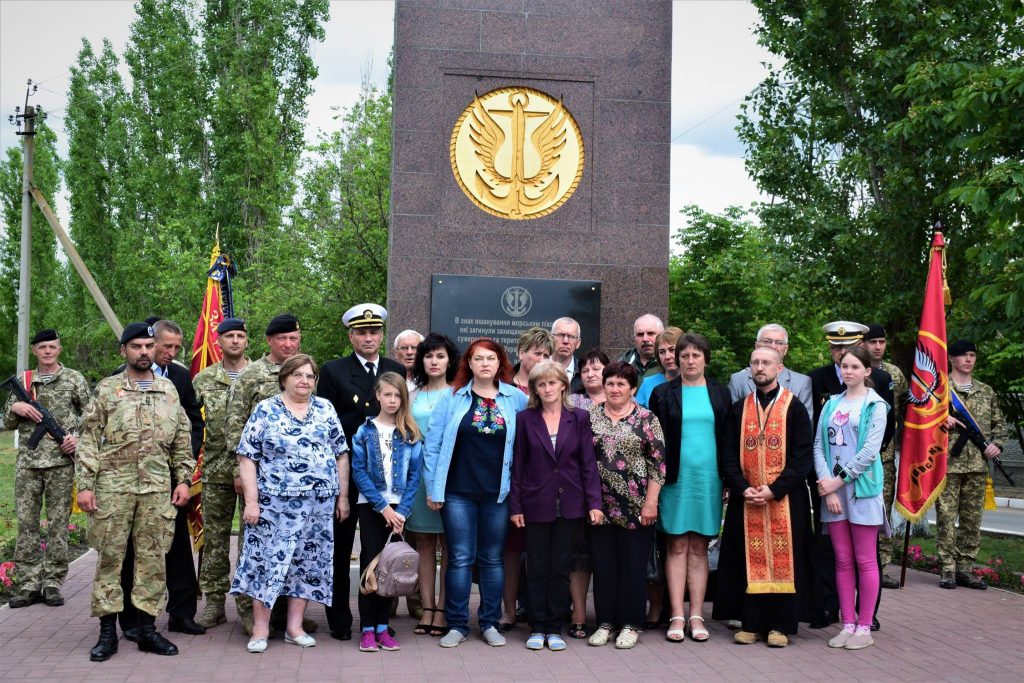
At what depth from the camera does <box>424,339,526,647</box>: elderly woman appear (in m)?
6.16

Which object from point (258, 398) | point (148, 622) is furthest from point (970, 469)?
point (148, 622)

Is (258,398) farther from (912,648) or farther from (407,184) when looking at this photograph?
(912,648)

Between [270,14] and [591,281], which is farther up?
[270,14]

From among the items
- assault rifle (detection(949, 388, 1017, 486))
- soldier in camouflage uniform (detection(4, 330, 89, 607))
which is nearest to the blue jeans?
soldier in camouflage uniform (detection(4, 330, 89, 607))

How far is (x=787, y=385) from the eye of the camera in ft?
22.0

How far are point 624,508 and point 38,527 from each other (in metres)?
4.11

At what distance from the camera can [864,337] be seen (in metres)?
8.19

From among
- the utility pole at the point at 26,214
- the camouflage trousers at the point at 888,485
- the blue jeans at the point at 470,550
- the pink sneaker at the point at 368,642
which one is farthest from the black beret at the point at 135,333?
the utility pole at the point at 26,214

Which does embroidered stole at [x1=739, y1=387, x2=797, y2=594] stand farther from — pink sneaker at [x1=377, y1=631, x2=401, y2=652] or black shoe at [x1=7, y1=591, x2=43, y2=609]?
black shoe at [x1=7, y1=591, x2=43, y2=609]

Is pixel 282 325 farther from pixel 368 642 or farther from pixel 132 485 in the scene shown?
pixel 368 642

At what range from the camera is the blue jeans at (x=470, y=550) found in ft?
20.3

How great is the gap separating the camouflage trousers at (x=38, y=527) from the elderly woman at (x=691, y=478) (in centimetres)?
412

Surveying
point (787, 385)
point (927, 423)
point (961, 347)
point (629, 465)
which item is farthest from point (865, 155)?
point (629, 465)

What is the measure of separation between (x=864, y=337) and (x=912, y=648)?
106 inches
